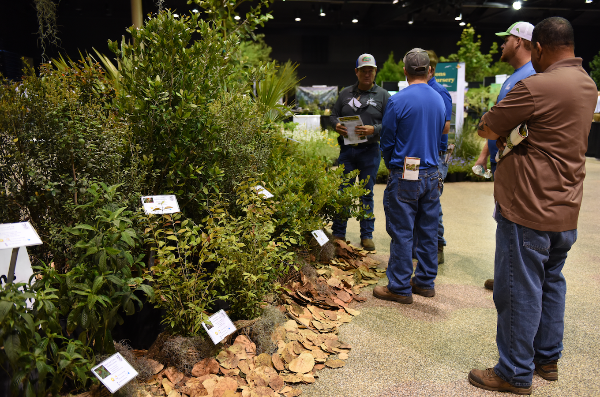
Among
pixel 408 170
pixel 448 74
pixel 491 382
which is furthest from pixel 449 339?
pixel 448 74

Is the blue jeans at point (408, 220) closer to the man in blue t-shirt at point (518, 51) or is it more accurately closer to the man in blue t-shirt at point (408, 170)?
the man in blue t-shirt at point (408, 170)

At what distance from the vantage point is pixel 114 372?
1628mm

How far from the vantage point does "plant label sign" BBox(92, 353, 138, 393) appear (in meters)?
1.58

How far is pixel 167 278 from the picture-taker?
1.92 meters

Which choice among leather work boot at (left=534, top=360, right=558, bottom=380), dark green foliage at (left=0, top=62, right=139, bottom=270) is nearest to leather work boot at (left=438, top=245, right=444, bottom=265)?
leather work boot at (left=534, top=360, right=558, bottom=380)

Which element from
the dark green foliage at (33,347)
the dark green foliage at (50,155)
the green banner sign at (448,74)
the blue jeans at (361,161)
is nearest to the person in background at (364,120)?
the blue jeans at (361,161)

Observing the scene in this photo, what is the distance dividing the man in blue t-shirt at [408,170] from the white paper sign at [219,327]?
127 cm

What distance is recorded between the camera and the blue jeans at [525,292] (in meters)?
1.88

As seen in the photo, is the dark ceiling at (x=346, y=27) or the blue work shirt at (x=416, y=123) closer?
the blue work shirt at (x=416, y=123)

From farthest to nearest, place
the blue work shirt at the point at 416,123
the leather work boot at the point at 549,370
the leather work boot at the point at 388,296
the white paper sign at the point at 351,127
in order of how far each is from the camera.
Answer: the white paper sign at the point at 351,127
the leather work boot at the point at 388,296
the blue work shirt at the point at 416,123
the leather work boot at the point at 549,370

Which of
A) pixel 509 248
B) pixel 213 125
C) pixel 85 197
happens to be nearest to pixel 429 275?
pixel 509 248

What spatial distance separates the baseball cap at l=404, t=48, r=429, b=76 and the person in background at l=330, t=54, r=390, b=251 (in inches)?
37.3

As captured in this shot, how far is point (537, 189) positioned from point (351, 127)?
6.77 feet

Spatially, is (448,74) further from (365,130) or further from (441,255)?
(441,255)
